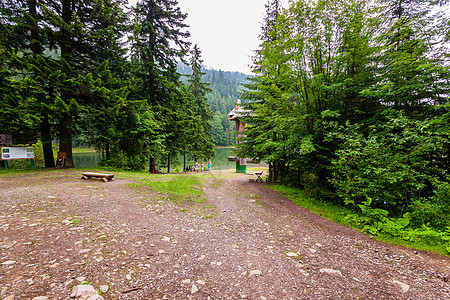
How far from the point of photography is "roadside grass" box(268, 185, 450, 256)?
3940 mm

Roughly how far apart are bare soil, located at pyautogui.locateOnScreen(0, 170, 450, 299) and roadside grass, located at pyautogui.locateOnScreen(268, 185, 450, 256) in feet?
0.98

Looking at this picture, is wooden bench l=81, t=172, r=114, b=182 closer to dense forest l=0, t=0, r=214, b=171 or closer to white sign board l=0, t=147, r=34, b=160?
dense forest l=0, t=0, r=214, b=171

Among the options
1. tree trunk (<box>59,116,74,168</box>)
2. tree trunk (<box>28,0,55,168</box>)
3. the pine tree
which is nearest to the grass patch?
tree trunk (<box>59,116,74,168</box>)

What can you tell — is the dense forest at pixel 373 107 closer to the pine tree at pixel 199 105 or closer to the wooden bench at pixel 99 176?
the wooden bench at pixel 99 176

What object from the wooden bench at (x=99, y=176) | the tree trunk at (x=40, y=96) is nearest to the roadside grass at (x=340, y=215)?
the wooden bench at (x=99, y=176)

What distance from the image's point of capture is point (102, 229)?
3916 millimetres

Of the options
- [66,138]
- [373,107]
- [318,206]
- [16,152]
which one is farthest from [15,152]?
[373,107]

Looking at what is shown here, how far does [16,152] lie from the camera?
1073 cm

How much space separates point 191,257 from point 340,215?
5282 mm

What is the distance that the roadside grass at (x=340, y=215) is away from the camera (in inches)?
155

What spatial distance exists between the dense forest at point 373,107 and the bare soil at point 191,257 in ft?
5.82

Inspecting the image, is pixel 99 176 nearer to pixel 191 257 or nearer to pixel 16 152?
pixel 16 152

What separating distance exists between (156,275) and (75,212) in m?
3.54

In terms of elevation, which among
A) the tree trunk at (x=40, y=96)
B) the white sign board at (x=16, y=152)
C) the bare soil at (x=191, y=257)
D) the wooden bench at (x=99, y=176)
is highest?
the tree trunk at (x=40, y=96)
